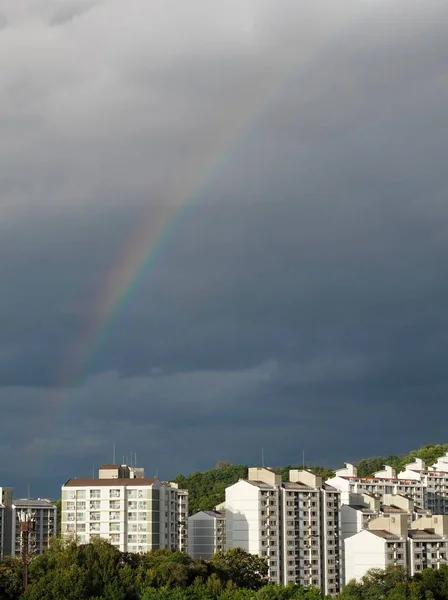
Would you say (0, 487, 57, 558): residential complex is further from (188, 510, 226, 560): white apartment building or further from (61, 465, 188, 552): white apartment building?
(188, 510, 226, 560): white apartment building

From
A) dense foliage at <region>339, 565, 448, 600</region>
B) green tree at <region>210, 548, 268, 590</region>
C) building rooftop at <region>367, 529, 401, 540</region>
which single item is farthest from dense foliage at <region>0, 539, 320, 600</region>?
building rooftop at <region>367, 529, 401, 540</region>

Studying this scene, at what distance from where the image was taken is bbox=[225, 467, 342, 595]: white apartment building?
10969 cm

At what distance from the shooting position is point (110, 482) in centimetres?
11562

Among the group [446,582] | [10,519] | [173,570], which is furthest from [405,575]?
[10,519]

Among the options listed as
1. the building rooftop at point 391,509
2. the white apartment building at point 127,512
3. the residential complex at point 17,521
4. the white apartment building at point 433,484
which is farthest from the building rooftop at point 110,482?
the white apartment building at point 433,484

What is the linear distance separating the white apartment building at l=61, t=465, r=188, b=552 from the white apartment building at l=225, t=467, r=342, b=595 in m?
6.48

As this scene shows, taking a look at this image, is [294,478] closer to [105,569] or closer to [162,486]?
[162,486]

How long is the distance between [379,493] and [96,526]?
165 feet

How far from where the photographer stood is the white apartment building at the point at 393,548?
99.3 metres

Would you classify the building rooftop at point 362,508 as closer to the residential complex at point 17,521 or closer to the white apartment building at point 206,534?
the white apartment building at point 206,534

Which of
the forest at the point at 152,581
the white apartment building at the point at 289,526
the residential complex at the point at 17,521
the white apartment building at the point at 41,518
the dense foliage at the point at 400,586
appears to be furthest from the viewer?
the white apartment building at the point at 41,518

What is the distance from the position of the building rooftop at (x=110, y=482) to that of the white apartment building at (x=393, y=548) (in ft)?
74.8

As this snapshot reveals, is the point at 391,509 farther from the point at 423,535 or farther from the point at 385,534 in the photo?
the point at 385,534

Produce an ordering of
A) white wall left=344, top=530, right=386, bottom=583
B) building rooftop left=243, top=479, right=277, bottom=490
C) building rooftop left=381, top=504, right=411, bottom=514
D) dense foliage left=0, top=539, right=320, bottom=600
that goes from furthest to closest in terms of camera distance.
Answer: building rooftop left=381, top=504, right=411, bottom=514 < building rooftop left=243, top=479, right=277, bottom=490 < white wall left=344, top=530, right=386, bottom=583 < dense foliage left=0, top=539, right=320, bottom=600
